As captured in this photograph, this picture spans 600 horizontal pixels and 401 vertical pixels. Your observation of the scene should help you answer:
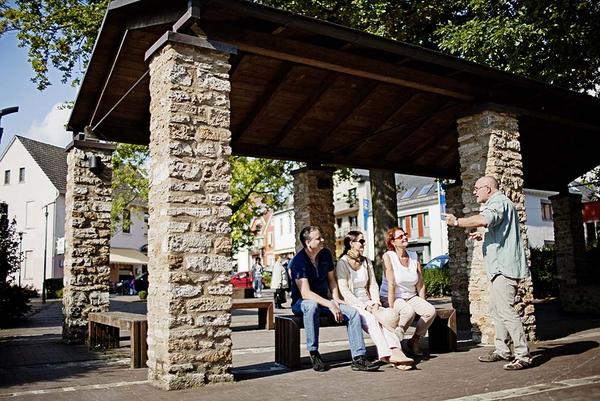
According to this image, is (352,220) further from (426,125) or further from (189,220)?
(189,220)

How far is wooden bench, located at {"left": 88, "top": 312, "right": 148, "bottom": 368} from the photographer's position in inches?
276

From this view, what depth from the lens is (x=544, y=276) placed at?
18234 millimetres

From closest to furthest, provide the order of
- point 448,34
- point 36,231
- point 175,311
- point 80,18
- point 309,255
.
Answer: point 175,311
point 309,255
point 448,34
point 80,18
point 36,231

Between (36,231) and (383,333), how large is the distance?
119ft

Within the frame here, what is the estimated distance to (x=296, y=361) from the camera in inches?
262

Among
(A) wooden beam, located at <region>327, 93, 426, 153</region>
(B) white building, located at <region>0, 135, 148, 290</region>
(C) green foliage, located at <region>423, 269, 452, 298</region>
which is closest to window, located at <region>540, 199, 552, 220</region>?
(C) green foliage, located at <region>423, 269, 452, 298</region>

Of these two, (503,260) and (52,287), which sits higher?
(503,260)

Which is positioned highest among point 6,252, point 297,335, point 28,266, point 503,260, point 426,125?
point 426,125

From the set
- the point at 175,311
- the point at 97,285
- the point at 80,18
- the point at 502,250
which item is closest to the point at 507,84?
the point at 502,250

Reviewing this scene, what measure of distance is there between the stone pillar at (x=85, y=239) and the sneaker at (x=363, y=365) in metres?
5.27

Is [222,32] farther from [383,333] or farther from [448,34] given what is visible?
[448,34]

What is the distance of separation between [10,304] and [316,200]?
30.2 ft

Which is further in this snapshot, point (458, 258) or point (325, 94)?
point (458, 258)

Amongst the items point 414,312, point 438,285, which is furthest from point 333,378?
point 438,285
